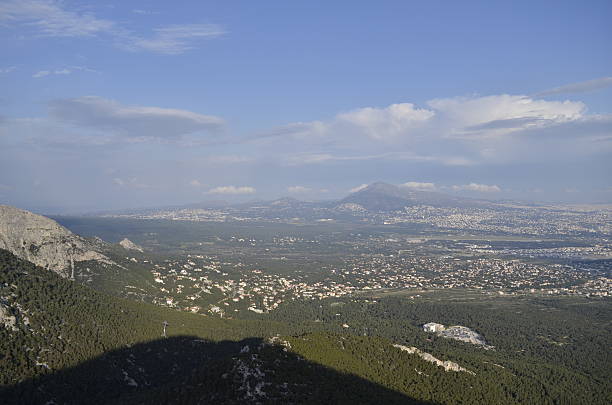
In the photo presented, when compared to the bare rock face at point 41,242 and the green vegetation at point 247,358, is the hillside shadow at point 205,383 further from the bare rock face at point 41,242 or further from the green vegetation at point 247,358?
the bare rock face at point 41,242

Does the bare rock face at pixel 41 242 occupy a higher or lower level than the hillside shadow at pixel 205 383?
higher

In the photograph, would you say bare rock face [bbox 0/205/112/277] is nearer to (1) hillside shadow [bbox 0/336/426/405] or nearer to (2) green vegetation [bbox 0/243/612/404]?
(2) green vegetation [bbox 0/243/612/404]

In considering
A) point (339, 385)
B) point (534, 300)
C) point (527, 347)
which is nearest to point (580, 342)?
point (527, 347)

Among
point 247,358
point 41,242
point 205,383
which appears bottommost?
point 205,383

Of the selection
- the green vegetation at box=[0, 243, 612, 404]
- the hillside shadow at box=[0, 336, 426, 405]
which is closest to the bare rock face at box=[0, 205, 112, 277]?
the green vegetation at box=[0, 243, 612, 404]

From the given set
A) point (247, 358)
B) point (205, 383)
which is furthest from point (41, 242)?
point (205, 383)

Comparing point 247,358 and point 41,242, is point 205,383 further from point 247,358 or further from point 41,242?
point 41,242

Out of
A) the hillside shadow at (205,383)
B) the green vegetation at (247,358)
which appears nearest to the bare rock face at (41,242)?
the green vegetation at (247,358)
